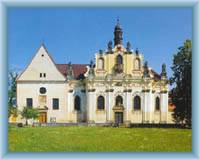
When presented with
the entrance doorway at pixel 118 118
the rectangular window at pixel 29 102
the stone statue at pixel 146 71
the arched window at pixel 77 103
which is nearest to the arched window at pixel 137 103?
the stone statue at pixel 146 71

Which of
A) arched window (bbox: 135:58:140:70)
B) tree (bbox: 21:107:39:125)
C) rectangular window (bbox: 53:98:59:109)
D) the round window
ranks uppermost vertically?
arched window (bbox: 135:58:140:70)

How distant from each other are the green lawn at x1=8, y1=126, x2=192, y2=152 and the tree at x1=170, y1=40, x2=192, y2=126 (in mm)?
316

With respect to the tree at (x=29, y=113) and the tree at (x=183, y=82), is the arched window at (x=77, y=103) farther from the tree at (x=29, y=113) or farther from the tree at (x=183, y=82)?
the tree at (x=183, y=82)

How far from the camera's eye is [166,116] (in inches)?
467

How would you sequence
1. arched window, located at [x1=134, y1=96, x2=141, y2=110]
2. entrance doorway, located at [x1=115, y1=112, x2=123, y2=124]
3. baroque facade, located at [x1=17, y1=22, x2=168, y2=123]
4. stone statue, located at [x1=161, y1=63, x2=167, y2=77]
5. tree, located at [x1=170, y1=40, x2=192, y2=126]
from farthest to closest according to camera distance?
arched window, located at [x1=134, y1=96, x2=141, y2=110] → entrance doorway, located at [x1=115, y1=112, x2=123, y2=124] → baroque facade, located at [x1=17, y1=22, x2=168, y2=123] → stone statue, located at [x1=161, y1=63, x2=167, y2=77] → tree, located at [x1=170, y1=40, x2=192, y2=126]

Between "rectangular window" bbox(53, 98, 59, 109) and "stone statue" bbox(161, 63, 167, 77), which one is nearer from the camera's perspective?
"stone statue" bbox(161, 63, 167, 77)

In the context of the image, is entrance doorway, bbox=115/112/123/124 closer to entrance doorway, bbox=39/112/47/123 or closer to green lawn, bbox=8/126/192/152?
green lawn, bbox=8/126/192/152

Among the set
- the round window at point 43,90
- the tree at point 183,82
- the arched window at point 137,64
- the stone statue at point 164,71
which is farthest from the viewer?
the arched window at point 137,64

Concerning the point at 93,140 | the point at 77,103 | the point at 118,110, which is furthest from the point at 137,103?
the point at 93,140

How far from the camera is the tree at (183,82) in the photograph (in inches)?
400

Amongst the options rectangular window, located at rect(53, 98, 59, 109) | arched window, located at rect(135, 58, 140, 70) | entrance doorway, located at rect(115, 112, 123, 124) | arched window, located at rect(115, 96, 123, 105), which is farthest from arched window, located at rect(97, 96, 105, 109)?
rectangular window, located at rect(53, 98, 59, 109)

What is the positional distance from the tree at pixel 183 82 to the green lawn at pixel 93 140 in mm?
316

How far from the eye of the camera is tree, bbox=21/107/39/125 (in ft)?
37.4
